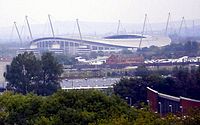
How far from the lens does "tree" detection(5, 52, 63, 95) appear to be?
54.5 ft

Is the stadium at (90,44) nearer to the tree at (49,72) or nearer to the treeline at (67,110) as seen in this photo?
the tree at (49,72)

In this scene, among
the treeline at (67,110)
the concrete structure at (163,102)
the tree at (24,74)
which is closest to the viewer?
the treeline at (67,110)

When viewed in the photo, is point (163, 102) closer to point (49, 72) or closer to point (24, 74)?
point (49, 72)

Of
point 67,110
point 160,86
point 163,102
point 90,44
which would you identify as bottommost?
point 90,44

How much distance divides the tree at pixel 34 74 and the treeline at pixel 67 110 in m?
6.77

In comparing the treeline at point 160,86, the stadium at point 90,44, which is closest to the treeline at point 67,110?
the treeline at point 160,86

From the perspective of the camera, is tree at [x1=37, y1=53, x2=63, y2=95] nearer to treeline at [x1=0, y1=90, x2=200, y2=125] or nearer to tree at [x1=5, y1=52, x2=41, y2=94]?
tree at [x1=5, y1=52, x2=41, y2=94]

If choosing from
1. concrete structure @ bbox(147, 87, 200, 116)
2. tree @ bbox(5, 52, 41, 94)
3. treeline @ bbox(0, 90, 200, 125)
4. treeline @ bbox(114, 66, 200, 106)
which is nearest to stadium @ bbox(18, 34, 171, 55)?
tree @ bbox(5, 52, 41, 94)

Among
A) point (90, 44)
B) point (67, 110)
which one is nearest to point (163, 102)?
point (67, 110)

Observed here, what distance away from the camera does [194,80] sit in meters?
13.8

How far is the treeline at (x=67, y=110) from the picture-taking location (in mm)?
8266

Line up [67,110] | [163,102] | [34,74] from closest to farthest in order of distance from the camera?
[67,110] < [163,102] < [34,74]

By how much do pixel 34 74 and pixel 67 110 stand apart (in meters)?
8.64

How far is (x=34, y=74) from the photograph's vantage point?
16.9 meters
